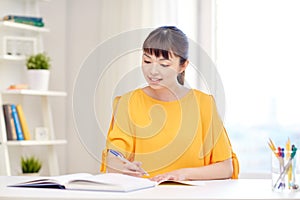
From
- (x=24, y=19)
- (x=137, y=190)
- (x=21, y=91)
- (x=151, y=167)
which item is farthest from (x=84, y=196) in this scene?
(x=24, y=19)

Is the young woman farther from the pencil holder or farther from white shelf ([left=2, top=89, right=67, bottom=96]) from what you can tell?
white shelf ([left=2, top=89, right=67, bottom=96])

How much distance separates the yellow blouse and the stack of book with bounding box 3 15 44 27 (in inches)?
72.8

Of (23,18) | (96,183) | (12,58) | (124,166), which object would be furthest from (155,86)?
(23,18)

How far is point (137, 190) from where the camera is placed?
165cm

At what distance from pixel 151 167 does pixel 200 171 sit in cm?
18

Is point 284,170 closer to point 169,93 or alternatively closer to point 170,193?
point 170,193

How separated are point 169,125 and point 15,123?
1884 mm

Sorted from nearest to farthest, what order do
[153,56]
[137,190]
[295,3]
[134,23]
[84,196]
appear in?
[84,196], [137,190], [153,56], [295,3], [134,23]

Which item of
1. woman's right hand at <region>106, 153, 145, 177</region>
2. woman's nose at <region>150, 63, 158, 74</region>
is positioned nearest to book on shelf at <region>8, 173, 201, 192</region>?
woman's right hand at <region>106, 153, 145, 177</region>

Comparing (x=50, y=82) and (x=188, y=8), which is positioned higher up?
(x=188, y=8)

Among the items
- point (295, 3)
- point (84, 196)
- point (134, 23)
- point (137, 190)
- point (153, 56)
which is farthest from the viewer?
point (134, 23)

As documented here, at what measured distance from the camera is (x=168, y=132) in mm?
2205

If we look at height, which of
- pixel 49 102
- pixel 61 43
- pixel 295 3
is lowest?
pixel 49 102

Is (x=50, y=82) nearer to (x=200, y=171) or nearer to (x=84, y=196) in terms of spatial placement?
(x=200, y=171)
